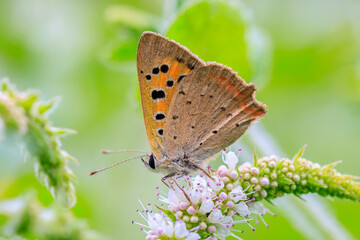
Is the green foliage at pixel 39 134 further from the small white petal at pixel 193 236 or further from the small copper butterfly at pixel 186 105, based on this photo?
the small copper butterfly at pixel 186 105

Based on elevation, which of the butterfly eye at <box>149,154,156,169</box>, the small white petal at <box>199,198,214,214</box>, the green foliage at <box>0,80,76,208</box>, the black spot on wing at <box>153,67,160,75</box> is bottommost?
the small white petal at <box>199,198,214,214</box>

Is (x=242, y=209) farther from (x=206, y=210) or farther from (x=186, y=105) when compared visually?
(x=186, y=105)

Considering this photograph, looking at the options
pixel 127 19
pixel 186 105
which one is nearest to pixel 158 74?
pixel 186 105

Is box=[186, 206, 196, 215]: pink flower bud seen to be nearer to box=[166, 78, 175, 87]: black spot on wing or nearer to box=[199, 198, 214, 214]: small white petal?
box=[199, 198, 214, 214]: small white petal

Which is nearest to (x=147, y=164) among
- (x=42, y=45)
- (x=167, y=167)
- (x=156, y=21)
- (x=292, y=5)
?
(x=167, y=167)

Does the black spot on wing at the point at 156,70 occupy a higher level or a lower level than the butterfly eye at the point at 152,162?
higher

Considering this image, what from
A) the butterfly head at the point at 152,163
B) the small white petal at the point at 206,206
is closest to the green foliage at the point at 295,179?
the small white petal at the point at 206,206

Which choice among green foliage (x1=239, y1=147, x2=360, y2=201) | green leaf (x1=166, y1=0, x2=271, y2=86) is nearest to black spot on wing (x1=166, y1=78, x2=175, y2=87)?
green leaf (x1=166, y1=0, x2=271, y2=86)

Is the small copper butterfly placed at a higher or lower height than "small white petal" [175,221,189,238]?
higher

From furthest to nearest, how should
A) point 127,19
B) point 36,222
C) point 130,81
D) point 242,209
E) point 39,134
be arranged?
1. point 130,81
2. point 127,19
3. point 242,209
4. point 39,134
5. point 36,222
